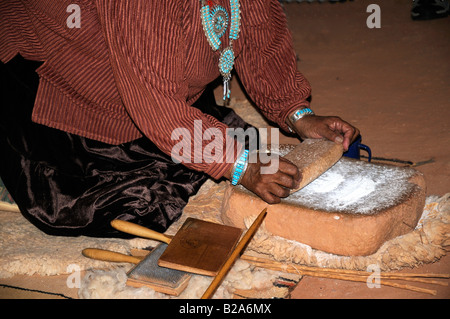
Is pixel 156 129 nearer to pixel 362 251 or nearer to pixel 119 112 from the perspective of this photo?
pixel 119 112

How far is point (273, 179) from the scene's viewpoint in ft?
5.90

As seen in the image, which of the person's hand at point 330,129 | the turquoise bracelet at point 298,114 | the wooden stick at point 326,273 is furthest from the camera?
the turquoise bracelet at point 298,114

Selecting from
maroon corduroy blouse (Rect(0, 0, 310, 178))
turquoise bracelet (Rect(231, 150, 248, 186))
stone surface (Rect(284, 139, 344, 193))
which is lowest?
stone surface (Rect(284, 139, 344, 193))

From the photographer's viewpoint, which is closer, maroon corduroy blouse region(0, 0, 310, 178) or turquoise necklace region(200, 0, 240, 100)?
maroon corduroy blouse region(0, 0, 310, 178)

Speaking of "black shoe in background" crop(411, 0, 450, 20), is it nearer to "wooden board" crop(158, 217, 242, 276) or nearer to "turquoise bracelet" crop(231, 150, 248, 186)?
"turquoise bracelet" crop(231, 150, 248, 186)

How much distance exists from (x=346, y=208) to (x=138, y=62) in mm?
937

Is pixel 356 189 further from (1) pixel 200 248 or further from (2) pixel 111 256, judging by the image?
(2) pixel 111 256

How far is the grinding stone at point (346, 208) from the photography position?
1769mm

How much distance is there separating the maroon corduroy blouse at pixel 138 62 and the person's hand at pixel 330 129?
0.12 metres

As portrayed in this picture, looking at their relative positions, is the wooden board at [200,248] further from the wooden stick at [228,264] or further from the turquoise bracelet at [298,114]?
the turquoise bracelet at [298,114]

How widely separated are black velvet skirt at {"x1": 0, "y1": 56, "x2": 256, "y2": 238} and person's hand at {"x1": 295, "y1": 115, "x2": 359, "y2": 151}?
2.31 feet

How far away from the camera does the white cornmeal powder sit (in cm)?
184

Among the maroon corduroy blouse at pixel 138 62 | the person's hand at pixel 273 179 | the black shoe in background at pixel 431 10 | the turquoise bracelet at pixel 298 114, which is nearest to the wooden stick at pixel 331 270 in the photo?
the person's hand at pixel 273 179

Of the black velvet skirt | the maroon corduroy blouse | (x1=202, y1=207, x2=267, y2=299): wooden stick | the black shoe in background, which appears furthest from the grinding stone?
the black shoe in background
